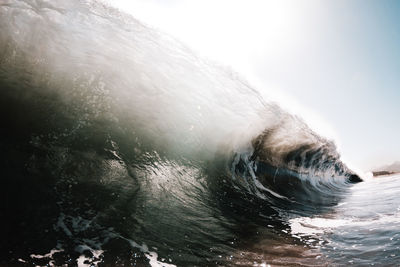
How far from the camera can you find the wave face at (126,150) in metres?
2.89

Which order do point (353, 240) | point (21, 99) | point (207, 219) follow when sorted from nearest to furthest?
point (353, 240) < point (207, 219) < point (21, 99)

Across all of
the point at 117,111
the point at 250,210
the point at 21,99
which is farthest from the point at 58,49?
the point at 250,210

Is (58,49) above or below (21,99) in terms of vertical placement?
above

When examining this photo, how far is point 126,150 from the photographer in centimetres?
536

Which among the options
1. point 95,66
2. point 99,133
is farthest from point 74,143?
point 95,66

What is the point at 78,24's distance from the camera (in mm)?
6535

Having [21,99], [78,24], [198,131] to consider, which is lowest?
[21,99]

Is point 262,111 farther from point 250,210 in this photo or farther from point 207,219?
point 207,219

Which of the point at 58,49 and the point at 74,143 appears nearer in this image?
the point at 74,143

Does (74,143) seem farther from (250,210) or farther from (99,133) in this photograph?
(250,210)

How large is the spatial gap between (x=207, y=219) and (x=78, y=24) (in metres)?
5.98

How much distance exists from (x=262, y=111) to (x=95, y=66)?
247 inches

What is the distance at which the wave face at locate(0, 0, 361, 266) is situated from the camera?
2887mm

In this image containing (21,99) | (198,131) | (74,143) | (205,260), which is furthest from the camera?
(198,131)
